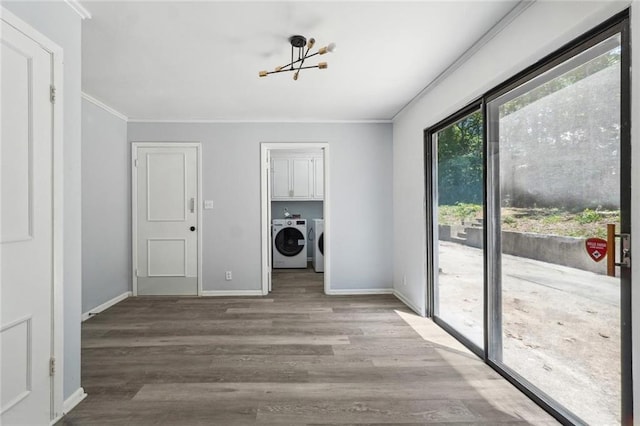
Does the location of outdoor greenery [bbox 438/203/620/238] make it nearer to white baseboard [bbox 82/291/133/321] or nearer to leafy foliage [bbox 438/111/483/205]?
leafy foliage [bbox 438/111/483/205]

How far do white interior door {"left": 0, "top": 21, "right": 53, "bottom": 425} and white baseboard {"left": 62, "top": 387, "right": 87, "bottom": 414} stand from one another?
5.2 inches

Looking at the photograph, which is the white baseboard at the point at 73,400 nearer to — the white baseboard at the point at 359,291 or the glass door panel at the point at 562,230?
the glass door panel at the point at 562,230

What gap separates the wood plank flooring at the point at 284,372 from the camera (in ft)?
5.88

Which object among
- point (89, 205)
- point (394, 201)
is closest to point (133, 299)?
point (89, 205)

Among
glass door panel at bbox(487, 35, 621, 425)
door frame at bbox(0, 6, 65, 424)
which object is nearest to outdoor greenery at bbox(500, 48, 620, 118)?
glass door panel at bbox(487, 35, 621, 425)

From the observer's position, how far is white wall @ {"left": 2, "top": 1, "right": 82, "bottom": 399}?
1798 millimetres

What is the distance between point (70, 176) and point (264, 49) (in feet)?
5.07

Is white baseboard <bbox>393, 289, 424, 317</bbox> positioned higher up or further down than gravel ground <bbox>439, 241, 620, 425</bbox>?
further down

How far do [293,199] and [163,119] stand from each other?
271cm

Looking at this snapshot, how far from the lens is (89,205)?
3451 mm

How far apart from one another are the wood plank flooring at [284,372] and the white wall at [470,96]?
697 millimetres

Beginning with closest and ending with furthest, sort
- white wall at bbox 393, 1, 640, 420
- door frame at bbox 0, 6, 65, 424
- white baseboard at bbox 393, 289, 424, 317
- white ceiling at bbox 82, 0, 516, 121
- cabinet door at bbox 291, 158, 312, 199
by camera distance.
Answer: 1. white wall at bbox 393, 1, 640, 420
2. door frame at bbox 0, 6, 65, 424
3. white ceiling at bbox 82, 0, 516, 121
4. white baseboard at bbox 393, 289, 424, 317
5. cabinet door at bbox 291, 158, 312, 199

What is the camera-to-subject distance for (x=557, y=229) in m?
1.75

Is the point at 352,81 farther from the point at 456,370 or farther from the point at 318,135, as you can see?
the point at 456,370
